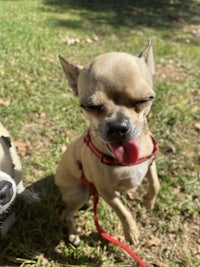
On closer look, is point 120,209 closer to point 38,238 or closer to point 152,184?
point 152,184

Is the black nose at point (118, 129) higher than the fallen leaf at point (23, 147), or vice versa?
the black nose at point (118, 129)

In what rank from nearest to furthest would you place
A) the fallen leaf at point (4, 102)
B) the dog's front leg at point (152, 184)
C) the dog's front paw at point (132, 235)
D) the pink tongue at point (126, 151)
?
the pink tongue at point (126, 151)
the dog's front paw at point (132, 235)
the dog's front leg at point (152, 184)
the fallen leaf at point (4, 102)

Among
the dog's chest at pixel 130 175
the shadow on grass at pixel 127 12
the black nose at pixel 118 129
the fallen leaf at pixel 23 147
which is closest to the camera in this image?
the black nose at pixel 118 129

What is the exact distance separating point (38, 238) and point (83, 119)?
1.74 metres

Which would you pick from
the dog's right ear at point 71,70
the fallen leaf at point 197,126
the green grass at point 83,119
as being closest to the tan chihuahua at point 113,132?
the dog's right ear at point 71,70

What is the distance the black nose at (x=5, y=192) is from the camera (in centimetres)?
242

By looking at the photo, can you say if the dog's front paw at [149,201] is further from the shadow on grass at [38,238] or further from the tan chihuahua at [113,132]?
the shadow on grass at [38,238]

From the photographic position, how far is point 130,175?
2736mm

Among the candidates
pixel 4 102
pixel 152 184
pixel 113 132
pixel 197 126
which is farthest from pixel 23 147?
pixel 197 126

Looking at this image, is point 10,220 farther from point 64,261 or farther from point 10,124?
point 10,124

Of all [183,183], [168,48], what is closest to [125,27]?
[168,48]

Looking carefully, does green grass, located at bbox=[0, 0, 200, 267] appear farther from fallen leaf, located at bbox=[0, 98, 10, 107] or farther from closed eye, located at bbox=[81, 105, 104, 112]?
closed eye, located at bbox=[81, 105, 104, 112]

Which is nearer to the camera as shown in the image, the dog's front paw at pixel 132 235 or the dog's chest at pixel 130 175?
the dog's chest at pixel 130 175

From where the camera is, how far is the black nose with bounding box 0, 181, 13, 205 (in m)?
2.42
